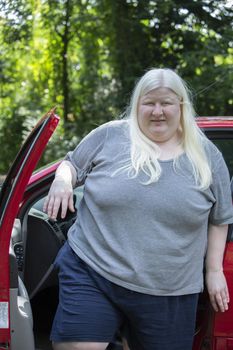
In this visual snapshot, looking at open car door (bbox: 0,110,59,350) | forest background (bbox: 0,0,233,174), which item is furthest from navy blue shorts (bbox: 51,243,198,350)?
forest background (bbox: 0,0,233,174)

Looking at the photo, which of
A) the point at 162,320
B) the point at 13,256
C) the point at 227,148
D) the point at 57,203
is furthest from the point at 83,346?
the point at 227,148

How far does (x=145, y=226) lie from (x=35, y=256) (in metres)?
1.19

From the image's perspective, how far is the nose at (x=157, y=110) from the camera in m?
2.31

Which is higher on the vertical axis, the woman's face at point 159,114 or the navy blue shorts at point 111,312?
the woman's face at point 159,114

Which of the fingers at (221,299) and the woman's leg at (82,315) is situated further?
the fingers at (221,299)

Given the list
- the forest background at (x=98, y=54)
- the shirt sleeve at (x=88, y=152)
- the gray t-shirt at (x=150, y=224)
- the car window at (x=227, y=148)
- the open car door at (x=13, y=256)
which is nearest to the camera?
the gray t-shirt at (x=150, y=224)

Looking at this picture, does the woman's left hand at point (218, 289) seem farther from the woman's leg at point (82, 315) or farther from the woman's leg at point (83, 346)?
the woman's leg at point (83, 346)

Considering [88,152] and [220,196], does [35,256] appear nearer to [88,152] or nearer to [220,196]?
[88,152]

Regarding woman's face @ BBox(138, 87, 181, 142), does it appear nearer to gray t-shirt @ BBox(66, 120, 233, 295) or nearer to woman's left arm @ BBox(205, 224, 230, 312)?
gray t-shirt @ BBox(66, 120, 233, 295)

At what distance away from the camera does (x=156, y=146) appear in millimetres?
2338

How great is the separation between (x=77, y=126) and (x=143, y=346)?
8.51m

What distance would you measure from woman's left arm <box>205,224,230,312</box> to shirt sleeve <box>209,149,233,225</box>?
0.15ft

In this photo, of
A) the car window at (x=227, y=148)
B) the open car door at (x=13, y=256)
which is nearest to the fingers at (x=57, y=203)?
the open car door at (x=13, y=256)

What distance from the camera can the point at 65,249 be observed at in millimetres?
2418
